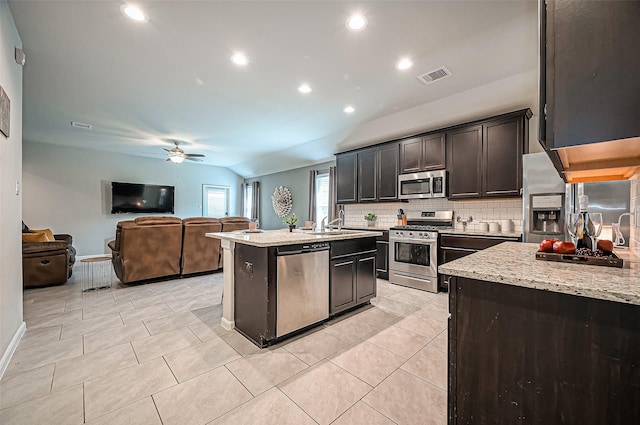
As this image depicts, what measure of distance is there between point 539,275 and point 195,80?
3.89m

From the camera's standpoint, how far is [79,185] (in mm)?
6785

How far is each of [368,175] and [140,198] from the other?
660 centimetres

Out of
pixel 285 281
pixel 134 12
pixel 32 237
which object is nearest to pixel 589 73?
pixel 285 281

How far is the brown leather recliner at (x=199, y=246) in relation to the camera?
4457mm

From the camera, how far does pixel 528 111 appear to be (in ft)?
11.1

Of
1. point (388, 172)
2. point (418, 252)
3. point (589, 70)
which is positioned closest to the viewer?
point (589, 70)

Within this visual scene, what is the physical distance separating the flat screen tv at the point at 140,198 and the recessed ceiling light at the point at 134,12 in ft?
20.9

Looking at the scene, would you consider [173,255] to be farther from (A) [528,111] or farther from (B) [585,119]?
(A) [528,111]

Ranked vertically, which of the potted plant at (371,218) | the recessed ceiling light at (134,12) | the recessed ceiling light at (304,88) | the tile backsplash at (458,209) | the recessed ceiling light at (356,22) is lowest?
the potted plant at (371,218)

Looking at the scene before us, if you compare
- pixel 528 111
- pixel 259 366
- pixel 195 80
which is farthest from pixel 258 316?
pixel 528 111

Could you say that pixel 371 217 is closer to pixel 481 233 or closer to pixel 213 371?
pixel 481 233

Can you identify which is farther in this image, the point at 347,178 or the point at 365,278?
the point at 347,178

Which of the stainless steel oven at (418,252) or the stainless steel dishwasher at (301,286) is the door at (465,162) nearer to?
the stainless steel oven at (418,252)

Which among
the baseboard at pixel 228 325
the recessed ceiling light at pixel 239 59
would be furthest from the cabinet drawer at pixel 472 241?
the recessed ceiling light at pixel 239 59
